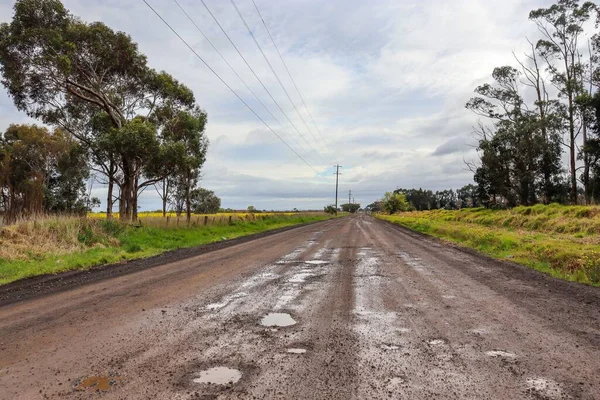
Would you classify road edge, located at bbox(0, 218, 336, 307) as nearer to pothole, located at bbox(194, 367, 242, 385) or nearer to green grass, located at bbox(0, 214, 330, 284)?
green grass, located at bbox(0, 214, 330, 284)

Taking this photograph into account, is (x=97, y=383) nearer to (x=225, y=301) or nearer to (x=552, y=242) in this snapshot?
(x=225, y=301)

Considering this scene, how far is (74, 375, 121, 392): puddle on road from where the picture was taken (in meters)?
3.38

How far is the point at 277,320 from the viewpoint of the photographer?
5.43 meters

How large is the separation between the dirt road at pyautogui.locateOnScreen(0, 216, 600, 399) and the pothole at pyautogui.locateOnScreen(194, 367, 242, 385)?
2 centimetres

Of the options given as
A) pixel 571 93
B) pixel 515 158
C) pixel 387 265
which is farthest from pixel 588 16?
pixel 387 265

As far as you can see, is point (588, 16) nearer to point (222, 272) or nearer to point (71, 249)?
point (222, 272)

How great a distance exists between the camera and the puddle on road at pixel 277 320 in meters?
5.24

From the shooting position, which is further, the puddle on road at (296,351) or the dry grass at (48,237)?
the dry grass at (48,237)

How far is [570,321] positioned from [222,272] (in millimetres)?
7407

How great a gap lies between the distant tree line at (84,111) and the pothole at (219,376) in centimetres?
1749

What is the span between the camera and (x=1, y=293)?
7965mm

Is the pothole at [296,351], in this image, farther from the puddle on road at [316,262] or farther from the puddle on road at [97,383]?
the puddle on road at [316,262]

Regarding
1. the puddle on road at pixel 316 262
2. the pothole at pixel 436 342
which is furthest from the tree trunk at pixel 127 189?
the pothole at pixel 436 342

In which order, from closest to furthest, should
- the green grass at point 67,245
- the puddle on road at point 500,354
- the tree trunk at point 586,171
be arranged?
the puddle on road at point 500,354, the green grass at point 67,245, the tree trunk at point 586,171
